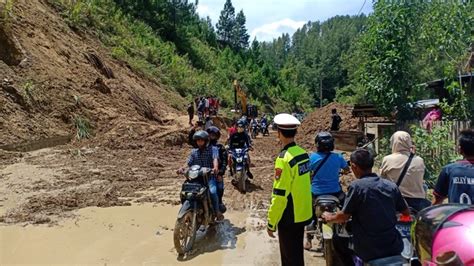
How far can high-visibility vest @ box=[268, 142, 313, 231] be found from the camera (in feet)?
12.5

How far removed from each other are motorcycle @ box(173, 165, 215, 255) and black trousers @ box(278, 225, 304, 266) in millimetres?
2085

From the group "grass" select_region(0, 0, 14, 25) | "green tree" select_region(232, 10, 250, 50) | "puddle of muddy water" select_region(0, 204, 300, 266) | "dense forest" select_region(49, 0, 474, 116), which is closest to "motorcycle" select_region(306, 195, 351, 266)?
"puddle of muddy water" select_region(0, 204, 300, 266)

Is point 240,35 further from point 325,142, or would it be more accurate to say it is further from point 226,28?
point 325,142

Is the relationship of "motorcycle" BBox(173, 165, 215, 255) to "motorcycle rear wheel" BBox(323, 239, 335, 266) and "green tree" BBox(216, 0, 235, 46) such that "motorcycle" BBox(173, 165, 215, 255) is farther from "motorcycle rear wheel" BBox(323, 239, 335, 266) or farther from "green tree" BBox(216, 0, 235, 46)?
"green tree" BBox(216, 0, 235, 46)

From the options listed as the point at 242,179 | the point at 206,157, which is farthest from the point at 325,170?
the point at 242,179

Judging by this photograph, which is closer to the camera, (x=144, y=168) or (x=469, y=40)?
(x=469, y=40)

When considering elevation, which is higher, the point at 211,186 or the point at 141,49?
the point at 141,49

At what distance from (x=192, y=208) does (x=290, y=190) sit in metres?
2.42

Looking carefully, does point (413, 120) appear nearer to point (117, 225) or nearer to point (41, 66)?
point (117, 225)

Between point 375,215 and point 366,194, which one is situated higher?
point 366,194

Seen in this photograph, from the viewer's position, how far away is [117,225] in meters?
7.13

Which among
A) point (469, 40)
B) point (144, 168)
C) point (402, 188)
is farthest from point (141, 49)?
point (402, 188)

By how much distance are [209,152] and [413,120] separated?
7.72 meters

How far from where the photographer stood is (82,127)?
54.8 ft
